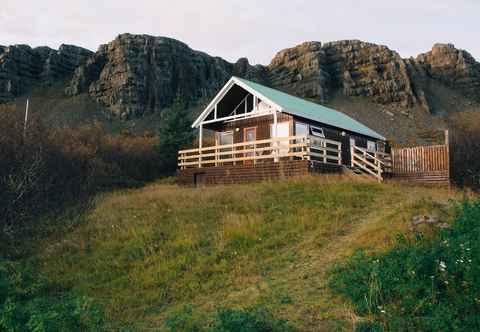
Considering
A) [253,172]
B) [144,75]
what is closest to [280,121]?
[253,172]

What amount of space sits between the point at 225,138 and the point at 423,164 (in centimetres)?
1286

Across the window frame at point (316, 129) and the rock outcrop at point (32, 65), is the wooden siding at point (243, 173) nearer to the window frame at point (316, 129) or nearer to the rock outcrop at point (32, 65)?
the window frame at point (316, 129)

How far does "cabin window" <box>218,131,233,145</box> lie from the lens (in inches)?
1111

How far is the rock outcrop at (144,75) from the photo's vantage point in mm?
84812

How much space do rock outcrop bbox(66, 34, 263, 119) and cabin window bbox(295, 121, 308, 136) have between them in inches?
2428

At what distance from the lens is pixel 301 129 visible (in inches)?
993

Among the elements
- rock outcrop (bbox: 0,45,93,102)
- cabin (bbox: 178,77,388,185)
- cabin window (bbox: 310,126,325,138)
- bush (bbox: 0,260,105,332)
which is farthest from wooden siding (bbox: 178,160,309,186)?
rock outcrop (bbox: 0,45,93,102)

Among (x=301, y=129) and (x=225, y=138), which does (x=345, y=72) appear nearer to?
(x=225, y=138)

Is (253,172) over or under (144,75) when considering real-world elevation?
under

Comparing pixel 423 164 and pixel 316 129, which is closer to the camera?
pixel 423 164

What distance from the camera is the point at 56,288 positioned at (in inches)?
430

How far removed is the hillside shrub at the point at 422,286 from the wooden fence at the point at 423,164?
14205 mm

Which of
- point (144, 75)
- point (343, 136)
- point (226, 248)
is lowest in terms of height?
point (226, 248)

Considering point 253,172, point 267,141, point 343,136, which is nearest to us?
point 267,141
